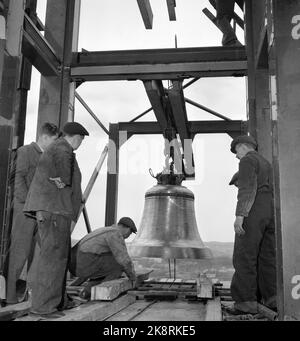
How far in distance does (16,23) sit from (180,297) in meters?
3.08

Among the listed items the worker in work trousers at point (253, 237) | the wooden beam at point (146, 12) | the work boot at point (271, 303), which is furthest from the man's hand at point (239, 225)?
the wooden beam at point (146, 12)

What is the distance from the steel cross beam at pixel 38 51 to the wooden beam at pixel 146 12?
1.12 metres

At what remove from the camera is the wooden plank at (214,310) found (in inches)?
119

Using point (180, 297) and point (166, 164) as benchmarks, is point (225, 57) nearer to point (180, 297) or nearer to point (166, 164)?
point (166, 164)

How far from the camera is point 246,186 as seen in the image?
137 inches

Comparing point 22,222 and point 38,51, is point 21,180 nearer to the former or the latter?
point 22,222

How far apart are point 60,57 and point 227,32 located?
7.49 feet

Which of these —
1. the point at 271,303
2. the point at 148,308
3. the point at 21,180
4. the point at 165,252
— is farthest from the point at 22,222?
the point at 271,303

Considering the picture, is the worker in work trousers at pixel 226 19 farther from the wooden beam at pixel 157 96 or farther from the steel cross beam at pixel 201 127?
the steel cross beam at pixel 201 127

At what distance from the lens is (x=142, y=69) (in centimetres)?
495

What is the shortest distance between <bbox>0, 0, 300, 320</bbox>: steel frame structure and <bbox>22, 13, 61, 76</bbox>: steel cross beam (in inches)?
0.4

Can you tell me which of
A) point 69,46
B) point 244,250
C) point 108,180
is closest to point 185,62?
point 69,46

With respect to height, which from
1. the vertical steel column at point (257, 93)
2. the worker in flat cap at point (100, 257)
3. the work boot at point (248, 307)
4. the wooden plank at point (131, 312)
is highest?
the vertical steel column at point (257, 93)
